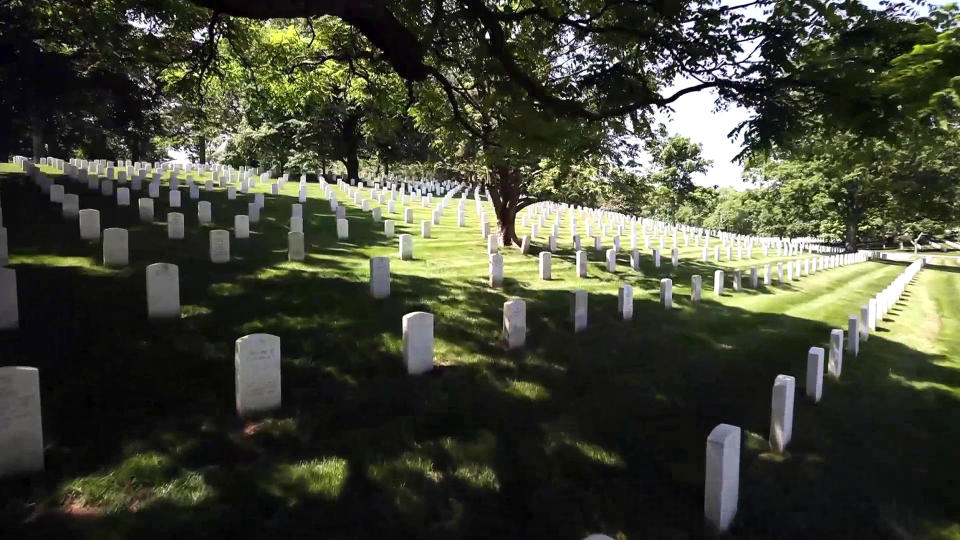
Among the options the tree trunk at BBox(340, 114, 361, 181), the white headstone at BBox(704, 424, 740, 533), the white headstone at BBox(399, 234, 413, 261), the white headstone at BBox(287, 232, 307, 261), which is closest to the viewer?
the white headstone at BBox(704, 424, 740, 533)

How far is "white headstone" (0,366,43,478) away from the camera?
3953mm

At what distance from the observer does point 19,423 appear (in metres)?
4.00

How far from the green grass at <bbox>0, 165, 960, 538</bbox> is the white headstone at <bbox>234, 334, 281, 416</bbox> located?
19cm

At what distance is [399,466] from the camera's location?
4562 millimetres

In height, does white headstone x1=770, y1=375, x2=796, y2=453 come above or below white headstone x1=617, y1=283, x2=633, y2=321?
below

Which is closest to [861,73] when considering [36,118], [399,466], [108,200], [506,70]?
[506,70]

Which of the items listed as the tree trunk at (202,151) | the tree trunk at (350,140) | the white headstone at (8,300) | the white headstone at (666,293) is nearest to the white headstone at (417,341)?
the white headstone at (8,300)

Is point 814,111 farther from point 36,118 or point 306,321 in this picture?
point 36,118

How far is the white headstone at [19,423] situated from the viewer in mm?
3953

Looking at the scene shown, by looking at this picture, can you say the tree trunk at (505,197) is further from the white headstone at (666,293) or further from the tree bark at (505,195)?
the white headstone at (666,293)

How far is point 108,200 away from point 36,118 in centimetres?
2069

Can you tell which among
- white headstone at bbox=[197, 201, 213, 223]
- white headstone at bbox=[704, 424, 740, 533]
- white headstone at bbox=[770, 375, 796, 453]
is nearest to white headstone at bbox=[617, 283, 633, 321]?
white headstone at bbox=[770, 375, 796, 453]

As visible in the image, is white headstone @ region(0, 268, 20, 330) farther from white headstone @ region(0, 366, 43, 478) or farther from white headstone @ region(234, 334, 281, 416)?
white headstone @ region(234, 334, 281, 416)

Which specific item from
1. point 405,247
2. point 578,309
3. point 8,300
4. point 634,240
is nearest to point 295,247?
point 405,247
